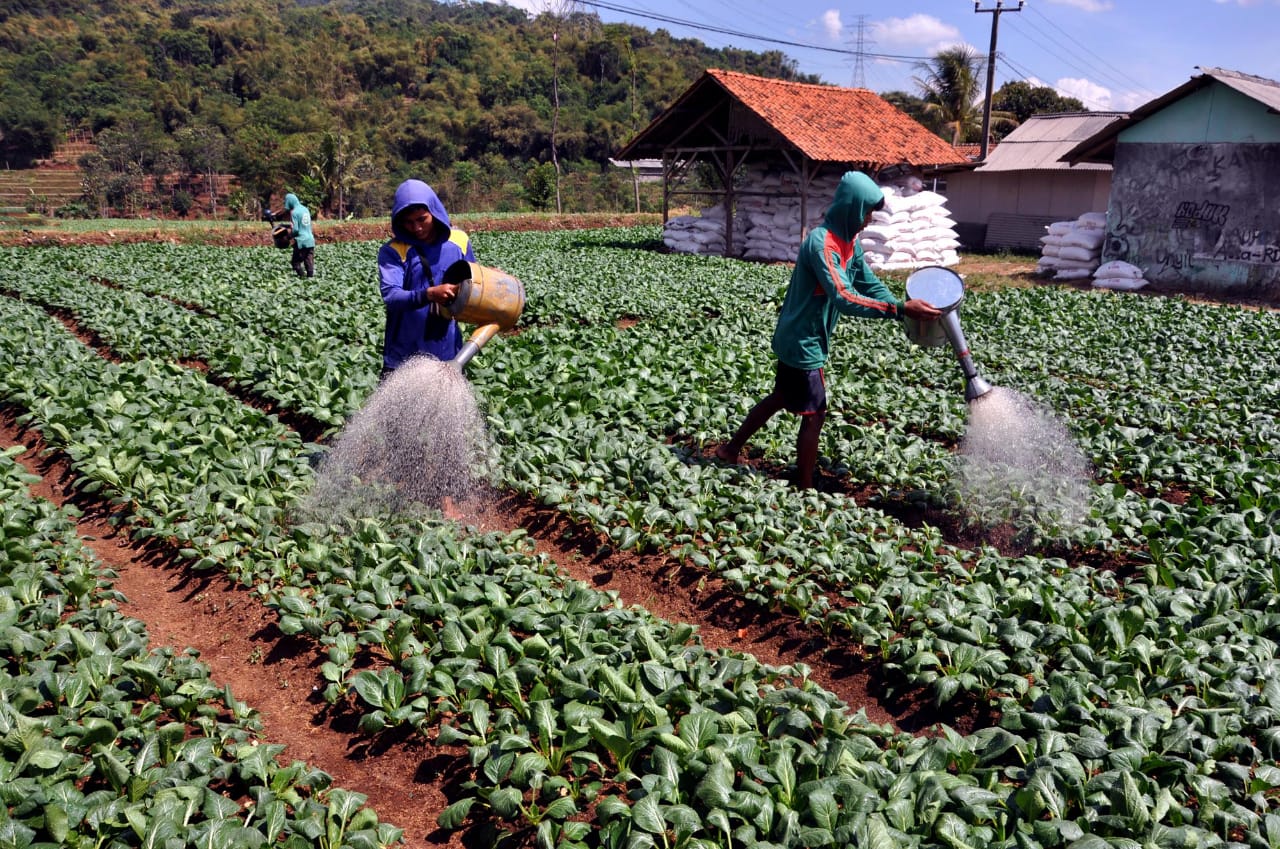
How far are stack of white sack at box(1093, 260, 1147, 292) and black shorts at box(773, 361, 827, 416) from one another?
43.2 ft

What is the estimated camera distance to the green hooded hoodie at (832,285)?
480 cm

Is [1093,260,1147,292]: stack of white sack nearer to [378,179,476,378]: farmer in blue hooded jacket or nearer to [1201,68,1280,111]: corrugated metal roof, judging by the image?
[1201,68,1280,111]: corrugated metal roof

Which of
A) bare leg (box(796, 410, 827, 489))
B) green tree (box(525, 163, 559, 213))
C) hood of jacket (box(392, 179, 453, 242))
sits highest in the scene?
green tree (box(525, 163, 559, 213))

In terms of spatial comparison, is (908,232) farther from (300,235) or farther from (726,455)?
(726,455)

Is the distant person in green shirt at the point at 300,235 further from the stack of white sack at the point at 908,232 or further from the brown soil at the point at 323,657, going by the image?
the stack of white sack at the point at 908,232

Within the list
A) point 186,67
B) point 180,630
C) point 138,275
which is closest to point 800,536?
point 180,630

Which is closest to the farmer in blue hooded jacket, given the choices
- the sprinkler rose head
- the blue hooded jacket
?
the sprinkler rose head

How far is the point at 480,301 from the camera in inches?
179

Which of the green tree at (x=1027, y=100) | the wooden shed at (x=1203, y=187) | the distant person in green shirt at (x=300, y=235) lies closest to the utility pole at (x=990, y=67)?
the wooden shed at (x=1203, y=187)

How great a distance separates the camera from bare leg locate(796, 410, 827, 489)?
5305 mm

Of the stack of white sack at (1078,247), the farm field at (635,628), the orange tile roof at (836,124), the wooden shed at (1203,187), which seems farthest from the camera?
the orange tile roof at (836,124)

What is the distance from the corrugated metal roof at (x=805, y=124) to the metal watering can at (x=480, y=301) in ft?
51.0

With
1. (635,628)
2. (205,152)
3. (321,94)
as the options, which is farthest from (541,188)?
(635,628)

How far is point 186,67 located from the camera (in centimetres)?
6347
